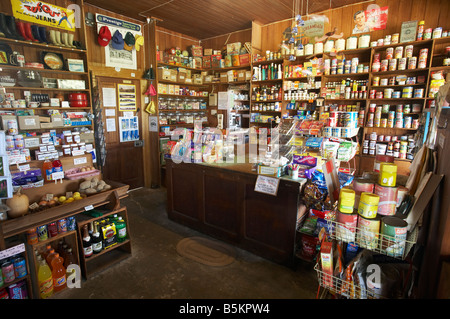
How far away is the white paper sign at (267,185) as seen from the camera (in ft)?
8.12

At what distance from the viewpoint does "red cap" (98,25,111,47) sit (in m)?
4.32

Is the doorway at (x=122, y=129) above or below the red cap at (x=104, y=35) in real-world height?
below

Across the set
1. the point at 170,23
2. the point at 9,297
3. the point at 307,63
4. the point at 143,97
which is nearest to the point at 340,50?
the point at 307,63

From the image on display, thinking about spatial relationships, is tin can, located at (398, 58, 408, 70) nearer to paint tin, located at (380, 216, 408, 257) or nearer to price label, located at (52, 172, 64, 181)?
paint tin, located at (380, 216, 408, 257)

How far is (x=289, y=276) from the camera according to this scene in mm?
2438

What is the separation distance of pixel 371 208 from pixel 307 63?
412cm

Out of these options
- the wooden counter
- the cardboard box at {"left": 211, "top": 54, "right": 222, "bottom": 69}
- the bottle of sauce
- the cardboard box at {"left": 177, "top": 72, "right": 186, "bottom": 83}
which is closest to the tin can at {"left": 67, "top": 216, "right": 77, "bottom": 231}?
the bottle of sauce

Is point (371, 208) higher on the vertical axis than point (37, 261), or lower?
higher

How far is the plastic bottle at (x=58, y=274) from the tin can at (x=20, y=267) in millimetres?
250

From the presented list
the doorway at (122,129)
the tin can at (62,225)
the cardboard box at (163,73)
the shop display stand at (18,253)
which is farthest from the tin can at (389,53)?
Answer: the shop display stand at (18,253)

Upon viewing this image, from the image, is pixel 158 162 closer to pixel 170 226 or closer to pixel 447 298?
pixel 170 226

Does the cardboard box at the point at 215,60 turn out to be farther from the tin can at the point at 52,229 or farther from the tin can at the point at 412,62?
the tin can at the point at 52,229

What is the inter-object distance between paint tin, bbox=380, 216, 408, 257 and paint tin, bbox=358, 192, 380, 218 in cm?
7

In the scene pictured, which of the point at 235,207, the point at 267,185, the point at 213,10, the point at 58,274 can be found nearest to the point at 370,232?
the point at 267,185
